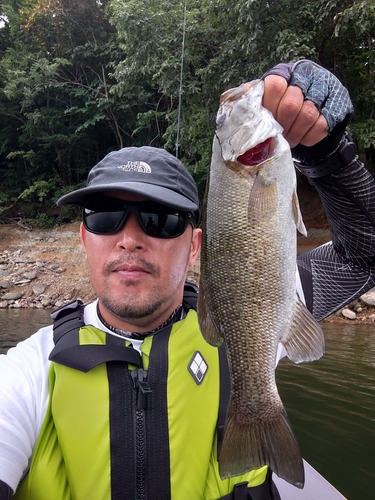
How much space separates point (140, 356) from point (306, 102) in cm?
127

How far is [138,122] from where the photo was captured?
16.0m

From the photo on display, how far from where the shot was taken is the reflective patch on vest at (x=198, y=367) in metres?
1.86

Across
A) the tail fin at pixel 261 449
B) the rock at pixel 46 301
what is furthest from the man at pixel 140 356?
the rock at pixel 46 301

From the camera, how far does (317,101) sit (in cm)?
167

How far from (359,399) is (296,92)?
475cm

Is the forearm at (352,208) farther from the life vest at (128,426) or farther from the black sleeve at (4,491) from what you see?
the black sleeve at (4,491)

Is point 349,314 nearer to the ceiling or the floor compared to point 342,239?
nearer to the floor

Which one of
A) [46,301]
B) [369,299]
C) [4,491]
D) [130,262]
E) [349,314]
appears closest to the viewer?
[4,491]

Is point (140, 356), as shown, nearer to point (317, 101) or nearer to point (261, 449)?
point (261, 449)

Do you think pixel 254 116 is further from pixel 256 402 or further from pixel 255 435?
pixel 255 435

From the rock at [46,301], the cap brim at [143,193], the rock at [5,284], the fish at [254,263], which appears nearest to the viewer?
the fish at [254,263]

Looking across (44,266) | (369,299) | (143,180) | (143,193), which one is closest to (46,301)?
(44,266)

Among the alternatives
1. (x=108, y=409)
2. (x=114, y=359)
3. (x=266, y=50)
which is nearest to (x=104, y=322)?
(x=114, y=359)

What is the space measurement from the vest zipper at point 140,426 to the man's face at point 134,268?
255mm
